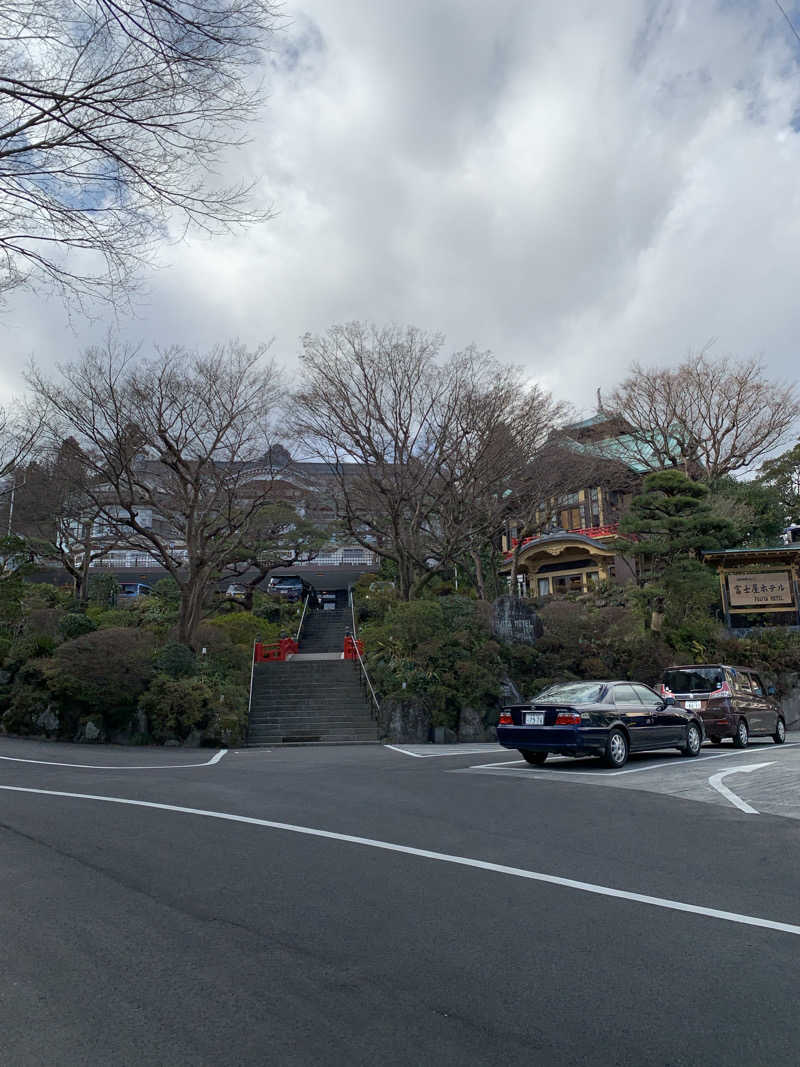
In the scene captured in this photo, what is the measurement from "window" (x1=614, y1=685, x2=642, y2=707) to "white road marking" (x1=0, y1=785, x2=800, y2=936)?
7.01m

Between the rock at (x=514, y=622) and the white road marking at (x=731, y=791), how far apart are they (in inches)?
470

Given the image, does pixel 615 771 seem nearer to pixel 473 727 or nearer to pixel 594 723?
pixel 594 723

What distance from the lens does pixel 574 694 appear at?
12.7 metres

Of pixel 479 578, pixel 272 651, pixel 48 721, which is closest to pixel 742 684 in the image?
pixel 272 651

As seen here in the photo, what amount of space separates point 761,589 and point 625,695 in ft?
61.3

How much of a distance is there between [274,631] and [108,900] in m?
29.5

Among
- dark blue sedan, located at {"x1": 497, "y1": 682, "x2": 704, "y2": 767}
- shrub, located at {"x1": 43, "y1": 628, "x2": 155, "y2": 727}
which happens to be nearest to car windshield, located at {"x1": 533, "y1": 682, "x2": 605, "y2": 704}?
dark blue sedan, located at {"x1": 497, "y1": 682, "x2": 704, "y2": 767}

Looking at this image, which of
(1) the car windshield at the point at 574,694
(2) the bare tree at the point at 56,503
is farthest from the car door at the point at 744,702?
(2) the bare tree at the point at 56,503

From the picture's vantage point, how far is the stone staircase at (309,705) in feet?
68.0

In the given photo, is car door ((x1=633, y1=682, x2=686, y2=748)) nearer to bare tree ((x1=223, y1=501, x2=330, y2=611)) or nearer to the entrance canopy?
bare tree ((x1=223, y1=501, x2=330, y2=611))

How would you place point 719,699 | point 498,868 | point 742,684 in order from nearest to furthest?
point 498,868 < point 719,699 < point 742,684

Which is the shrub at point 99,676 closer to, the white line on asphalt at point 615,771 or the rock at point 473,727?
the rock at point 473,727

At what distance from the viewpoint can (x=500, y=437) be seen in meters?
25.1

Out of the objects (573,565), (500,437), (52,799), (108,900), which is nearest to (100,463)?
(500,437)
